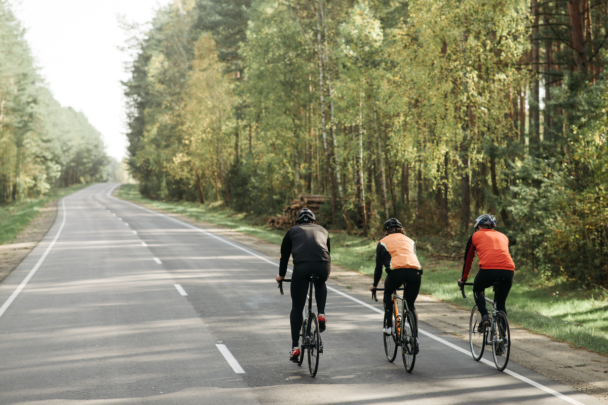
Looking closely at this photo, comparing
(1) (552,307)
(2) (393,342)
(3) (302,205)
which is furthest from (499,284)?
(3) (302,205)

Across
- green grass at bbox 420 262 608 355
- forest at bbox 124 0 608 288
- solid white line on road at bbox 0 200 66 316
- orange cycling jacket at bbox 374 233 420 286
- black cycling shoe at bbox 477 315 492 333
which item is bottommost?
green grass at bbox 420 262 608 355

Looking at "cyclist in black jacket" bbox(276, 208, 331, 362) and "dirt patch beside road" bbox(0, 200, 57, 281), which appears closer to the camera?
"cyclist in black jacket" bbox(276, 208, 331, 362)

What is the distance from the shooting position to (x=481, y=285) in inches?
310

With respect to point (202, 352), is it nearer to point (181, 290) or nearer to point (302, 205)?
point (181, 290)

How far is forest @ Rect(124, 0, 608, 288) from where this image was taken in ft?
48.0

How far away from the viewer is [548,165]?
1541 centimetres

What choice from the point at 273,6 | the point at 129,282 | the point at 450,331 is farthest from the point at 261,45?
the point at 450,331

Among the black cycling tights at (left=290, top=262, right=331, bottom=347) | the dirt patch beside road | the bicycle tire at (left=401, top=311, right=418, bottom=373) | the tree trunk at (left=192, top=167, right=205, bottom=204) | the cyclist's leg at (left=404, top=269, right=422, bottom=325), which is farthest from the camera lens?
the tree trunk at (left=192, top=167, right=205, bottom=204)

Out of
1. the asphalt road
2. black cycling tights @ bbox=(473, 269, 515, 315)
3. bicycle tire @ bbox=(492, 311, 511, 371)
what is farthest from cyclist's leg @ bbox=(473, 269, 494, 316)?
the asphalt road

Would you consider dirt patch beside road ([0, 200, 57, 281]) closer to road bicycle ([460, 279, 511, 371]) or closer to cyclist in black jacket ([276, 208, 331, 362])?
cyclist in black jacket ([276, 208, 331, 362])

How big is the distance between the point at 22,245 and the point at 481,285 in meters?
23.8

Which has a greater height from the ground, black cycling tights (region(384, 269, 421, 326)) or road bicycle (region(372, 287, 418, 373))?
black cycling tights (region(384, 269, 421, 326))

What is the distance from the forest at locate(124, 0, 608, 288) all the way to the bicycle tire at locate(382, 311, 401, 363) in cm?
728

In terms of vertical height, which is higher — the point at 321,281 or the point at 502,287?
the point at 321,281
